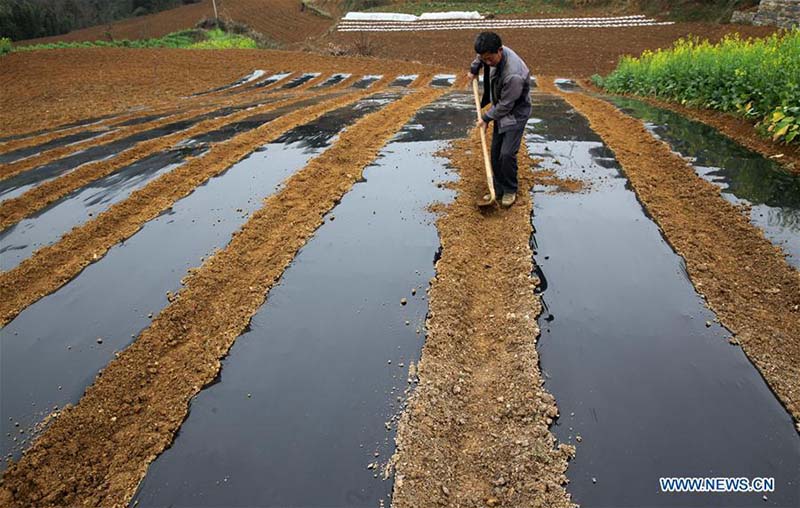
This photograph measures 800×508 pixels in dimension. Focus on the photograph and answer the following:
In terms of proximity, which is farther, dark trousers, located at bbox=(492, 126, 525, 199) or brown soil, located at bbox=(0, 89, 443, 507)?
dark trousers, located at bbox=(492, 126, 525, 199)

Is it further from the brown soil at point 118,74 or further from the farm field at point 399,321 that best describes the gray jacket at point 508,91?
the brown soil at point 118,74

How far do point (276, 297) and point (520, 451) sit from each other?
2.23 m

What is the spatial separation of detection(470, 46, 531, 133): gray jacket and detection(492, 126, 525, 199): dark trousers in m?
0.11

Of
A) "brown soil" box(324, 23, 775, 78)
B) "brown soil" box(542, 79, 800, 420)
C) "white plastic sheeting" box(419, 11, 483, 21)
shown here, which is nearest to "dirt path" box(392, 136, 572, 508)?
"brown soil" box(542, 79, 800, 420)

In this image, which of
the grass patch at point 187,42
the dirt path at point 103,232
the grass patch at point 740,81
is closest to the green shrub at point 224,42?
the grass patch at point 187,42

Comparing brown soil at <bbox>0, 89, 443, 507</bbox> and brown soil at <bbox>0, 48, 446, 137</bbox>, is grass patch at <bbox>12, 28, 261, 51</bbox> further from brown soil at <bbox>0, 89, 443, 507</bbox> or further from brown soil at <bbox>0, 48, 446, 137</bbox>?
brown soil at <bbox>0, 89, 443, 507</bbox>

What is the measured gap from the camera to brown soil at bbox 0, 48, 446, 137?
11.3 m

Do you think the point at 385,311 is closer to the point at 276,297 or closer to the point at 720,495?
the point at 276,297

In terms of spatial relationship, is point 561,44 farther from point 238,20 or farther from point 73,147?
point 238,20

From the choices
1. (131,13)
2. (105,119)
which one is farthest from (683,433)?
Result: (131,13)

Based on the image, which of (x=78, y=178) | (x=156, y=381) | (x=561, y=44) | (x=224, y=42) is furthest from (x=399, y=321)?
(x=224, y=42)

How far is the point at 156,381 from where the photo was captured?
3123mm

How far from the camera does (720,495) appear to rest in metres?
2.32

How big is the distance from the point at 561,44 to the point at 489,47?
17642mm
